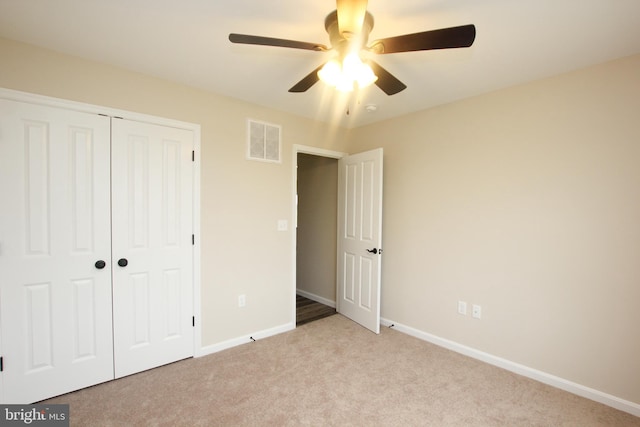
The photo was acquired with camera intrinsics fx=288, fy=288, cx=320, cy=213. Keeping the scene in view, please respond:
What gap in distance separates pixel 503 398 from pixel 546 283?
944 mm

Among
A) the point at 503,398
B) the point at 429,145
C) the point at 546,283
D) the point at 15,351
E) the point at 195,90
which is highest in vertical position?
the point at 195,90

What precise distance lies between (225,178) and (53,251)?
1355mm

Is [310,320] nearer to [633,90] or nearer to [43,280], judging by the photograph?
[43,280]

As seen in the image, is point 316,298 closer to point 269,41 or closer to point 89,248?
point 89,248

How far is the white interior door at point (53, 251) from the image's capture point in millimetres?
1896

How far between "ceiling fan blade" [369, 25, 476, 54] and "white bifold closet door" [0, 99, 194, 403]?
6.16ft

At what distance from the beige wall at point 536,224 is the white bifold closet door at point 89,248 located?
92.8 inches

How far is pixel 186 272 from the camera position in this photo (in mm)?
2566

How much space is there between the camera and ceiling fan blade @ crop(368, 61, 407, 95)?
1627 millimetres

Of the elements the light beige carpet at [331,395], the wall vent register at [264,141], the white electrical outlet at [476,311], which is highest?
the wall vent register at [264,141]

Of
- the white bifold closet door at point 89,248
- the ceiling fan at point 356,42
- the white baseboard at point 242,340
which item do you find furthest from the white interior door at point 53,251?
the ceiling fan at point 356,42

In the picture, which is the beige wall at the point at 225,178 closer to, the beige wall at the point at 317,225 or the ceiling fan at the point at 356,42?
the beige wall at the point at 317,225

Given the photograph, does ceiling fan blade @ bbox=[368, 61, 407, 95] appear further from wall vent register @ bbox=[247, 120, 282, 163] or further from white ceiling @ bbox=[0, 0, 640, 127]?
wall vent register @ bbox=[247, 120, 282, 163]

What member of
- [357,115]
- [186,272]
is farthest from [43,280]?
[357,115]
